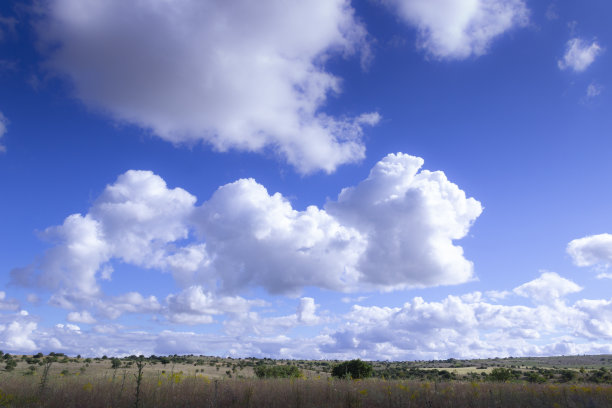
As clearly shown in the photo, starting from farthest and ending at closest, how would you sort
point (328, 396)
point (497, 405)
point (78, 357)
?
point (78, 357), point (328, 396), point (497, 405)

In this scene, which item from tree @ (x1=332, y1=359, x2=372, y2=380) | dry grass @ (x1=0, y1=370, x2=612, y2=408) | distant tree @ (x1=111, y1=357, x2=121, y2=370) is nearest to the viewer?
dry grass @ (x1=0, y1=370, x2=612, y2=408)

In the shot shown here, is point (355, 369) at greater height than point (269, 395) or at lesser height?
lesser

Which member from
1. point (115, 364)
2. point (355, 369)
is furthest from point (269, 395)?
point (115, 364)

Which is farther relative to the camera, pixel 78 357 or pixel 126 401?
pixel 78 357

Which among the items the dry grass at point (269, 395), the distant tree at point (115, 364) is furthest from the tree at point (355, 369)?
the dry grass at point (269, 395)

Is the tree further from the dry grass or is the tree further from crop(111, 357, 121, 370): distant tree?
the dry grass

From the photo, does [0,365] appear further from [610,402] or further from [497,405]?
[610,402]

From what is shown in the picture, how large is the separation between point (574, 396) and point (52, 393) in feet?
76.1

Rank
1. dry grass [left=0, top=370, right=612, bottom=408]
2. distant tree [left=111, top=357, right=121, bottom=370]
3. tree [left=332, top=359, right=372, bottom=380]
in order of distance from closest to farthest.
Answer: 1. dry grass [left=0, top=370, right=612, bottom=408]
2. tree [left=332, top=359, right=372, bottom=380]
3. distant tree [left=111, top=357, right=121, bottom=370]

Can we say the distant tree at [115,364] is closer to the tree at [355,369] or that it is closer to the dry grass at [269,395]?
the tree at [355,369]

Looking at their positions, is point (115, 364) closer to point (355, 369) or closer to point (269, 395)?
point (355, 369)

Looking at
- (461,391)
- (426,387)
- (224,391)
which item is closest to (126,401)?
(224,391)

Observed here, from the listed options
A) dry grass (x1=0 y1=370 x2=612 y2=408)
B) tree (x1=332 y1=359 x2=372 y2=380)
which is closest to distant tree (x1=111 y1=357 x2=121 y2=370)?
tree (x1=332 y1=359 x2=372 y2=380)

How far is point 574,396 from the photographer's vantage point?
17781 millimetres
